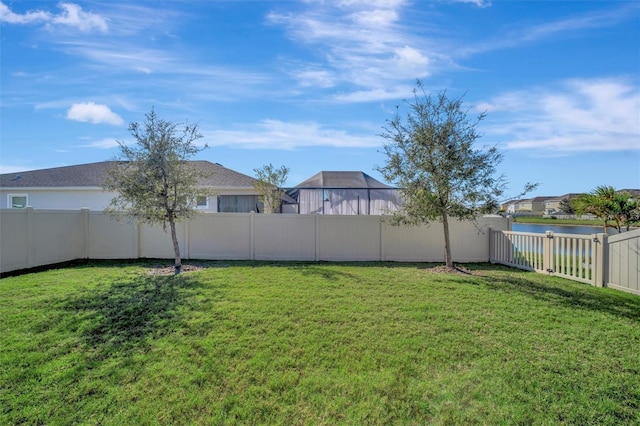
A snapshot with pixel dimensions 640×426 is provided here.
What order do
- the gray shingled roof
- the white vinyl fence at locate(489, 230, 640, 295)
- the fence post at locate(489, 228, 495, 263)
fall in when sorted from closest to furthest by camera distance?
the white vinyl fence at locate(489, 230, 640, 295) < the fence post at locate(489, 228, 495, 263) < the gray shingled roof

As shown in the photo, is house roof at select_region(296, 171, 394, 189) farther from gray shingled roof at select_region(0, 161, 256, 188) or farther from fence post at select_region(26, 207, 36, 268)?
fence post at select_region(26, 207, 36, 268)

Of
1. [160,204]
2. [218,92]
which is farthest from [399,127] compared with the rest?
[160,204]

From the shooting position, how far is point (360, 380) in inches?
122

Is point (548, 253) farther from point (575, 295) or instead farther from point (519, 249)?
point (575, 295)

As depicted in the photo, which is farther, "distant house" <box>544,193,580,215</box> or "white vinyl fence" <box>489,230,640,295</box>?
"distant house" <box>544,193,580,215</box>

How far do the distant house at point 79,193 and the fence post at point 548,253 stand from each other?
37.2ft

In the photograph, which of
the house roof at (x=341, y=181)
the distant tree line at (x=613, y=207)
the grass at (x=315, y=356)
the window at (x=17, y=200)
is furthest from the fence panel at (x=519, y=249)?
the window at (x=17, y=200)

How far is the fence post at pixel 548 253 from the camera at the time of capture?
297 inches

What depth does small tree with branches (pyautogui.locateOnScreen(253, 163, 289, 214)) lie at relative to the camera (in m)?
15.3

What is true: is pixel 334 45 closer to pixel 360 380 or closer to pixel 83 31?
pixel 83 31

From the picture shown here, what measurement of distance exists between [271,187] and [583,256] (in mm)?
12099

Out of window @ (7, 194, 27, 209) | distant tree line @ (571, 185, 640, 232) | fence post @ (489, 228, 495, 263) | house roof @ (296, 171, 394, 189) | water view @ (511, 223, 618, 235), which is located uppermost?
house roof @ (296, 171, 394, 189)

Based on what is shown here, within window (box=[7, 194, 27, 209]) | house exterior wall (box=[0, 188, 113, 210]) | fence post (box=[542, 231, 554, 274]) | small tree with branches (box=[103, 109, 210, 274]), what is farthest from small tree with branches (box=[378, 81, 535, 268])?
window (box=[7, 194, 27, 209])

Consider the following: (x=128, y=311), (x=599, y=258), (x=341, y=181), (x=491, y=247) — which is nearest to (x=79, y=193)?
(x=341, y=181)
